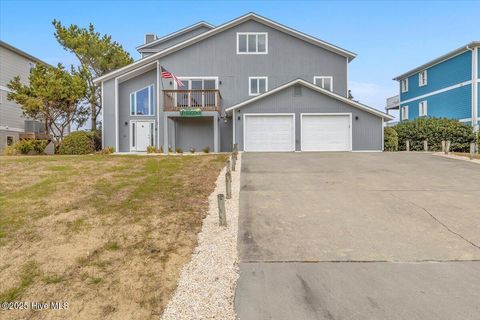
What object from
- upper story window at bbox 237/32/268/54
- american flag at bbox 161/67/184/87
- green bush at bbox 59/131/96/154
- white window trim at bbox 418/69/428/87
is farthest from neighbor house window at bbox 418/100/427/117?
green bush at bbox 59/131/96/154

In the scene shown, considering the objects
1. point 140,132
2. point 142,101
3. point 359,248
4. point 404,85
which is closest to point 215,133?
point 140,132

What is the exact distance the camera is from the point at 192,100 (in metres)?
20.7

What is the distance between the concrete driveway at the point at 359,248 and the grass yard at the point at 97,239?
1.18m

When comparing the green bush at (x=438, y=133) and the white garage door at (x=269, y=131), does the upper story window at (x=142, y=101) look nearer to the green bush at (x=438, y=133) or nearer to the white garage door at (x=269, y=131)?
the white garage door at (x=269, y=131)

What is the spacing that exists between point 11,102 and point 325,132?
25.8 metres

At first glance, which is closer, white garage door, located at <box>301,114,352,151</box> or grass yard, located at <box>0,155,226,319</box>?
grass yard, located at <box>0,155,226,319</box>

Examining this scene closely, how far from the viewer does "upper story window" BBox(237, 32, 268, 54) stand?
22125 mm

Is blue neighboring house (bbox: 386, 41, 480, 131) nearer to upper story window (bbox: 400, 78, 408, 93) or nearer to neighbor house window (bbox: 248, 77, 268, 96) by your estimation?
upper story window (bbox: 400, 78, 408, 93)

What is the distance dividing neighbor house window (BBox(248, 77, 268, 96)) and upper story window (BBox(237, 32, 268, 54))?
1.90 meters

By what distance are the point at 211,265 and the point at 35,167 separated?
10561mm

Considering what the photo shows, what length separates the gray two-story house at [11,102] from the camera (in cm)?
2619

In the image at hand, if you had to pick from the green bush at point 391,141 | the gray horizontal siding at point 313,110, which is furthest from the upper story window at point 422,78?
the gray horizontal siding at point 313,110

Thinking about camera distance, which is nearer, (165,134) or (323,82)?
(165,134)

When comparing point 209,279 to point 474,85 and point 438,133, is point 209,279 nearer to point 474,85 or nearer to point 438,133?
point 438,133
